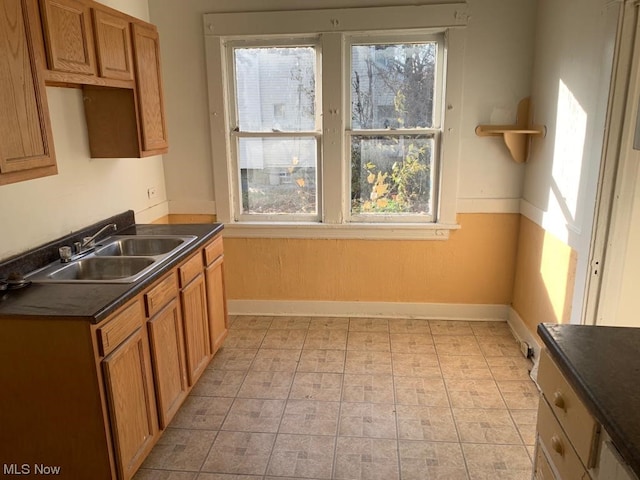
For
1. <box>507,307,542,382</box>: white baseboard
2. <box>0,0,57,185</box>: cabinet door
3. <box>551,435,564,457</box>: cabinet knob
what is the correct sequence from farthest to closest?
<box>507,307,542,382</box>: white baseboard
<box>0,0,57,185</box>: cabinet door
<box>551,435,564,457</box>: cabinet knob

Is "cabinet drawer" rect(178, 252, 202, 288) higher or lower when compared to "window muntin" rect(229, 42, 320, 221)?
lower

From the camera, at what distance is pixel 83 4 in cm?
217

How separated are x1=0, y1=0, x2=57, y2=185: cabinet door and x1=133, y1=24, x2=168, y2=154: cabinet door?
802 mm

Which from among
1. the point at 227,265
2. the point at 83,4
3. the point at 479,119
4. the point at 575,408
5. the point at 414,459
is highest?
the point at 83,4

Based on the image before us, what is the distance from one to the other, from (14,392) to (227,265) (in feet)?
6.98

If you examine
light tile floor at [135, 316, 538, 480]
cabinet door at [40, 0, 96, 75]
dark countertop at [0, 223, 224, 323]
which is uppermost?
cabinet door at [40, 0, 96, 75]

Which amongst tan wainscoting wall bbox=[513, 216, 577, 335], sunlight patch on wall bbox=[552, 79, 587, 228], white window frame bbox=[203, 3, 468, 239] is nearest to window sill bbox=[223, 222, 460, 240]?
white window frame bbox=[203, 3, 468, 239]

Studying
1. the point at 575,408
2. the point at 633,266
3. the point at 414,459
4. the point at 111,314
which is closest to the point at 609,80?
the point at 633,266

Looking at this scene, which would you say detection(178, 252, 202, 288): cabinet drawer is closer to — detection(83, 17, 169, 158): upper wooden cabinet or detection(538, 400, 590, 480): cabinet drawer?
detection(83, 17, 169, 158): upper wooden cabinet

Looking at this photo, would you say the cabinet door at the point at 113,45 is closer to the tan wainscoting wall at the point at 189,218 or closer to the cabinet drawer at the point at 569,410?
the tan wainscoting wall at the point at 189,218

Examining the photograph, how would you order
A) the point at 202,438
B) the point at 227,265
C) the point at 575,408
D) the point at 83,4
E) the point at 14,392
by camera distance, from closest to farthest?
the point at 575,408 < the point at 14,392 < the point at 83,4 < the point at 202,438 < the point at 227,265

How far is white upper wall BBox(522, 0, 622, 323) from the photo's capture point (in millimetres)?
2324

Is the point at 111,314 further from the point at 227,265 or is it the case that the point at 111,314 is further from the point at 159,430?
the point at 227,265

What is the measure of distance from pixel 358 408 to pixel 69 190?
1.96 metres
